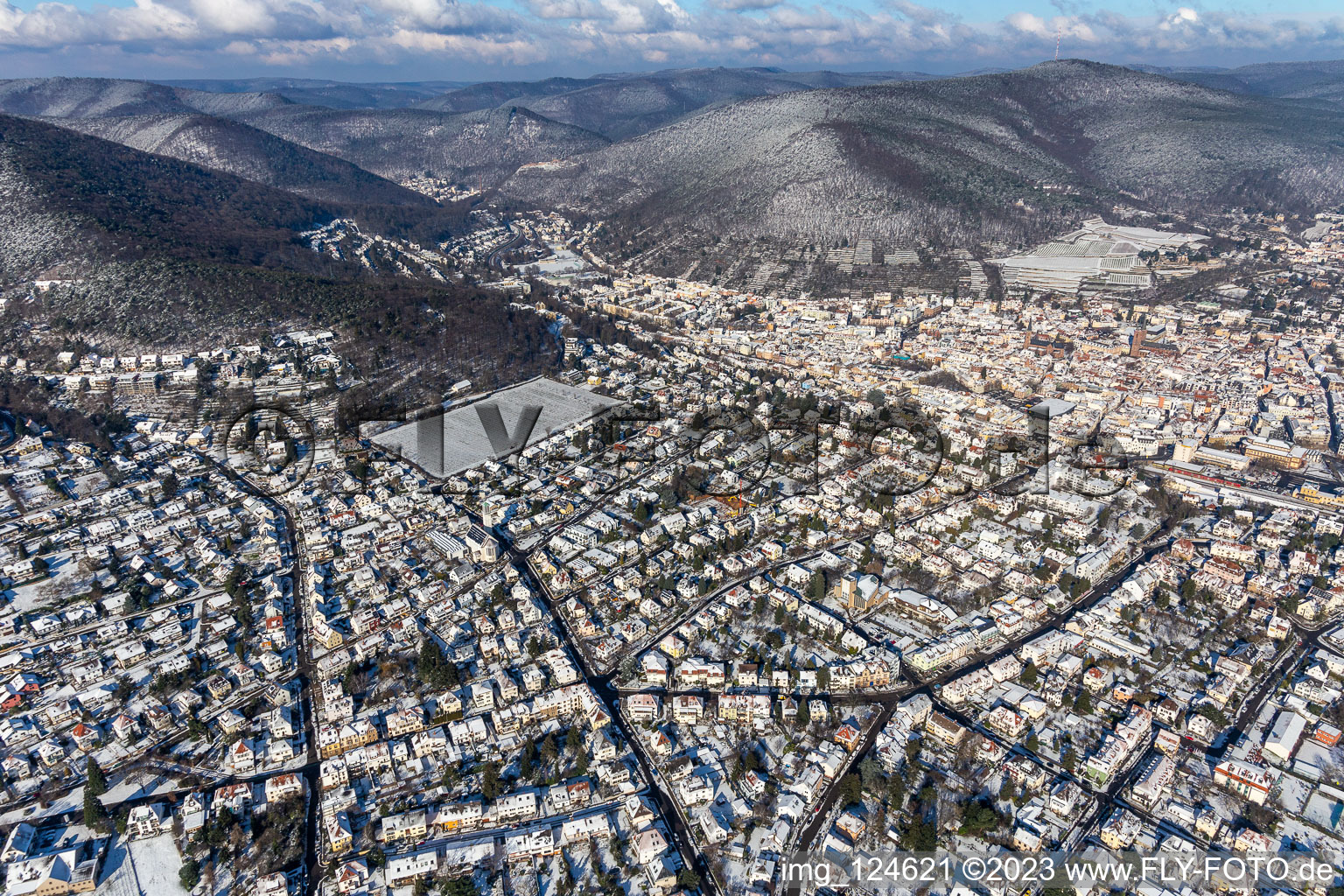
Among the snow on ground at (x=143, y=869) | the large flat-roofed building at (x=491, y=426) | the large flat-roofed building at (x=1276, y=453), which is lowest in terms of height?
the snow on ground at (x=143, y=869)

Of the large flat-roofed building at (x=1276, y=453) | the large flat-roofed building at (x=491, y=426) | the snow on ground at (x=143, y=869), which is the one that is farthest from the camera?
the large flat-roofed building at (x=491, y=426)

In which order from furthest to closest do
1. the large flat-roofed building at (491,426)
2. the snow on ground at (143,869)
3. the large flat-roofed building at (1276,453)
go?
the large flat-roofed building at (491,426)
the large flat-roofed building at (1276,453)
the snow on ground at (143,869)

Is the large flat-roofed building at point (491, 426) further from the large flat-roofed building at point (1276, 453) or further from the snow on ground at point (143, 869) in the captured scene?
the large flat-roofed building at point (1276, 453)

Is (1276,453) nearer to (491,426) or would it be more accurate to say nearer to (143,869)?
(491,426)

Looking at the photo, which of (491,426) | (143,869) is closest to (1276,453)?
(491,426)

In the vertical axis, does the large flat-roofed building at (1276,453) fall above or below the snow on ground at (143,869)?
above

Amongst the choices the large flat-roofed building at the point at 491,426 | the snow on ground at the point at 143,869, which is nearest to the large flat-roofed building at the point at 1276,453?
the large flat-roofed building at the point at 491,426
